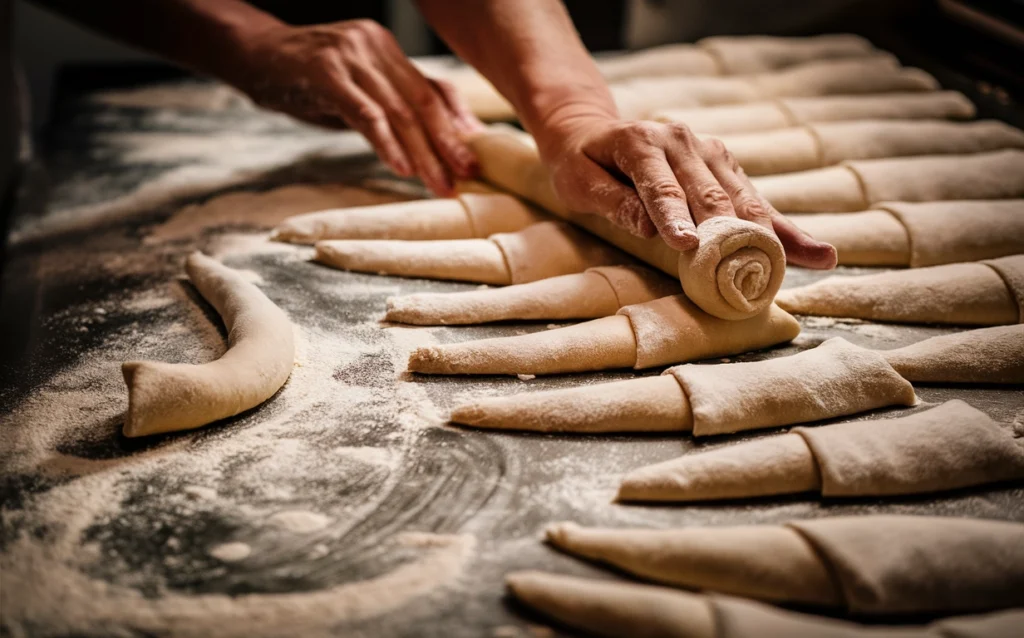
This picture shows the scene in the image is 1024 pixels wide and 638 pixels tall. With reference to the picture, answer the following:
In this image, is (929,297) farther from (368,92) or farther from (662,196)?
(368,92)

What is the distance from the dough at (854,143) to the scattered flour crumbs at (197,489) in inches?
71.5

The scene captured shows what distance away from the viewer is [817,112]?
12.7 feet

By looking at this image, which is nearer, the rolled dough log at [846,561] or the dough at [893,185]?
the rolled dough log at [846,561]

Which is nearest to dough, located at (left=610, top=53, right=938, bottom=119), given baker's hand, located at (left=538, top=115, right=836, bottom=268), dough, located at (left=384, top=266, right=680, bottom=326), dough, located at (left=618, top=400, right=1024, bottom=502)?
baker's hand, located at (left=538, top=115, right=836, bottom=268)

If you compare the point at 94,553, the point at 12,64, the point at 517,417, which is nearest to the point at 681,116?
the point at 517,417

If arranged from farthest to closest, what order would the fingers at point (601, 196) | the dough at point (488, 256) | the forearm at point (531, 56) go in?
the forearm at point (531, 56) < the dough at point (488, 256) < the fingers at point (601, 196)

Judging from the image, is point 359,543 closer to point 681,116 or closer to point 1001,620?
point 1001,620

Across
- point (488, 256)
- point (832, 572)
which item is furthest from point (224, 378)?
point (832, 572)

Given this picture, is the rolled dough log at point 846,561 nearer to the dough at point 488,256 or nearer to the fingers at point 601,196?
the fingers at point 601,196

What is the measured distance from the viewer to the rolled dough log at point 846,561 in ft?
4.39

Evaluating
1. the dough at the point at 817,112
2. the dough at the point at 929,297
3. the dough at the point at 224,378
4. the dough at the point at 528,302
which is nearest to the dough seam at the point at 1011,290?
the dough at the point at 929,297

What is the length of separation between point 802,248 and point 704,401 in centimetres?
64

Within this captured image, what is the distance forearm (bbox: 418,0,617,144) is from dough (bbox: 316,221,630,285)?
408 millimetres

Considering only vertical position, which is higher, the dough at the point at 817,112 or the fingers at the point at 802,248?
the dough at the point at 817,112
